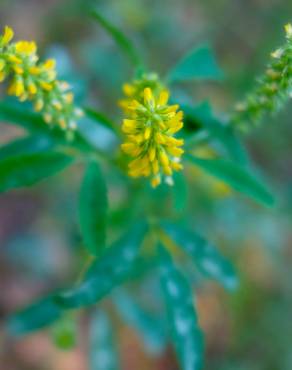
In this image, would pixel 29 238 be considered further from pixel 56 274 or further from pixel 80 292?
pixel 80 292

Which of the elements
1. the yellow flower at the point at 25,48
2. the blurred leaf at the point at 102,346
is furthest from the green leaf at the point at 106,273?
the blurred leaf at the point at 102,346

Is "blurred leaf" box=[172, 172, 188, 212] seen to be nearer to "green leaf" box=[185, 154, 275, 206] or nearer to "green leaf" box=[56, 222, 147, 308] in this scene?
"green leaf" box=[185, 154, 275, 206]

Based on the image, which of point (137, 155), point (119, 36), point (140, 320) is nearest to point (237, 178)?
point (137, 155)

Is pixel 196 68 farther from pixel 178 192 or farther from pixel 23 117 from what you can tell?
pixel 23 117

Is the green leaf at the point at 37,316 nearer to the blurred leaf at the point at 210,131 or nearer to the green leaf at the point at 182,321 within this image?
the green leaf at the point at 182,321

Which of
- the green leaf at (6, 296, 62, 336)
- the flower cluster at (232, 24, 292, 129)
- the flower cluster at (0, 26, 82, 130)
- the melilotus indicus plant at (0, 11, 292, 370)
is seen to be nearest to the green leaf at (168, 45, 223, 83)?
the melilotus indicus plant at (0, 11, 292, 370)

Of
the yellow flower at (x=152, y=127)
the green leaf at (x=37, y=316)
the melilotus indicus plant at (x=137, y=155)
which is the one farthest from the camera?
the green leaf at (x=37, y=316)

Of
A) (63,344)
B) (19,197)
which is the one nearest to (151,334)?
(63,344)
